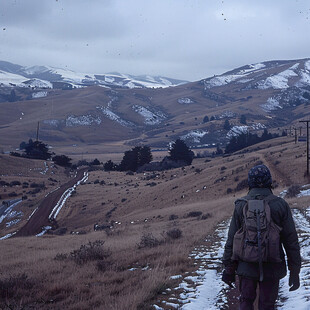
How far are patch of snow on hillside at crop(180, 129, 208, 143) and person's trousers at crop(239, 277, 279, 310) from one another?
432 feet

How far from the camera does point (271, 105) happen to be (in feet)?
615

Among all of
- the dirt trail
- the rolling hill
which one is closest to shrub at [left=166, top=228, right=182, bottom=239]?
the dirt trail

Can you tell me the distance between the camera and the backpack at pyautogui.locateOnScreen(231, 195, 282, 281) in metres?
4.59

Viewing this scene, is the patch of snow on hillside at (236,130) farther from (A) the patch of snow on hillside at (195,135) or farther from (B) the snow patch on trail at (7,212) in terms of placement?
(B) the snow patch on trail at (7,212)

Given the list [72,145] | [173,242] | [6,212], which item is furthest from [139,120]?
[173,242]

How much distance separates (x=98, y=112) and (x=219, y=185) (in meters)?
154

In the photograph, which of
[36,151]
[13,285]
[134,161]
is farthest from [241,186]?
[36,151]

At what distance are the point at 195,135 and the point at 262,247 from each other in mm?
135434

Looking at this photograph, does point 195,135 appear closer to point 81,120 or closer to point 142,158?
point 81,120

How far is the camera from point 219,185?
3884 cm

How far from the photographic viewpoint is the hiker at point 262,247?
4602 mm

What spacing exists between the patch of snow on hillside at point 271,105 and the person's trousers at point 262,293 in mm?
182404

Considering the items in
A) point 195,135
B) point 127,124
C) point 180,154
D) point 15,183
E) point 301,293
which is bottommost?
point 15,183

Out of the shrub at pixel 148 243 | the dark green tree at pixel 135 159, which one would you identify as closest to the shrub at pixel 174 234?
the shrub at pixel 148 243
